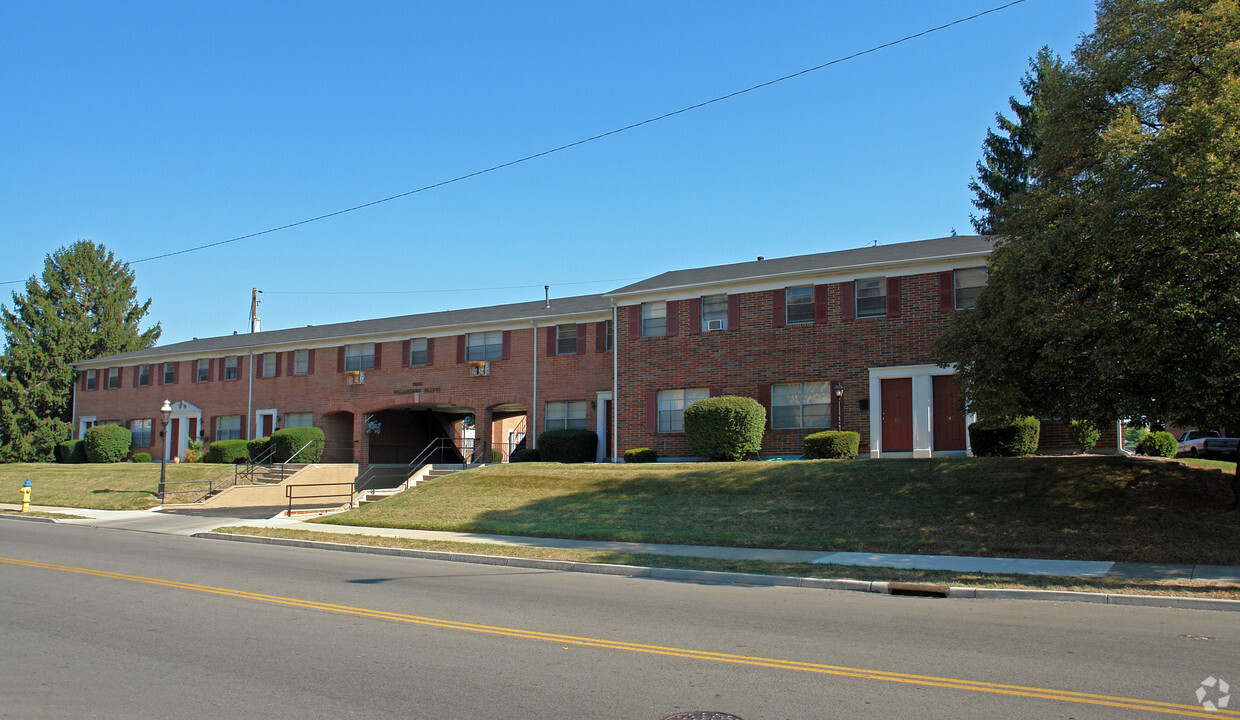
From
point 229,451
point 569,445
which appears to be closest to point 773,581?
point 569,445

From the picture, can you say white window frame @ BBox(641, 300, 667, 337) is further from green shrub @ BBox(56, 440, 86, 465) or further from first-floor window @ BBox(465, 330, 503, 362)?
green shrub @ BBox(56, 440, 86, 465)

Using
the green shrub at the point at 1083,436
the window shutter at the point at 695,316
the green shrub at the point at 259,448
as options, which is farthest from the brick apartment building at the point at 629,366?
the green shrub at the point at 259,448

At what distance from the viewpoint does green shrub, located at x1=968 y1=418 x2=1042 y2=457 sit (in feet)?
68.2

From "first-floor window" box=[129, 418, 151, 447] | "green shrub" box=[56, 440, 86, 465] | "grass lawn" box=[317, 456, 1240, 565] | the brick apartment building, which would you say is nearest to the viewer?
"grass lawn" box=[317, 456, 1240, 565]

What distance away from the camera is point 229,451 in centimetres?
3781

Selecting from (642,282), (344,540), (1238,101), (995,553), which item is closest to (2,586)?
(344,540)

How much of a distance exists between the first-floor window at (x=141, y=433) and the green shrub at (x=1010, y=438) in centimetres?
4111

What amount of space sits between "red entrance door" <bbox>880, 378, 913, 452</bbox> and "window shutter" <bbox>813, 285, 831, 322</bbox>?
270 cm

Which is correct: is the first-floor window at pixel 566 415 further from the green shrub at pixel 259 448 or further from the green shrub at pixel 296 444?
the green shrub at pixel 259 448

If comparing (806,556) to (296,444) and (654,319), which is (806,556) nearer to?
(654,319)

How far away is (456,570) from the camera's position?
1364 cm

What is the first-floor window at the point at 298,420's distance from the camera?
37531 mm

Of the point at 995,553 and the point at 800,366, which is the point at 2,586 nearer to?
the point at 995,553

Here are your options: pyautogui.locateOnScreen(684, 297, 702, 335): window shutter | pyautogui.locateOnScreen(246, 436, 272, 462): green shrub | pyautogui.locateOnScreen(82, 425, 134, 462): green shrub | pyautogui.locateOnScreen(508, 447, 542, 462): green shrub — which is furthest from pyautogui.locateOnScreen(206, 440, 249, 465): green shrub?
pyautogui.locateOnScreen(684, 297, 702, 335): window shutter
